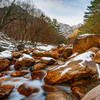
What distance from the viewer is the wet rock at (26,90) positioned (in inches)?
109

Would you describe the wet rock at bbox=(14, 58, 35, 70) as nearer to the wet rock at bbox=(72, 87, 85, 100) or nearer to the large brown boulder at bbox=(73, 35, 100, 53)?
the wet rock at bbox=(72, 87, 85, 100)

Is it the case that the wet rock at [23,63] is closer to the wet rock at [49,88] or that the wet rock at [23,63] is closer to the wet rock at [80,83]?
the wet rock at [49,88]

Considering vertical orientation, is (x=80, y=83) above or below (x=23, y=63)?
below

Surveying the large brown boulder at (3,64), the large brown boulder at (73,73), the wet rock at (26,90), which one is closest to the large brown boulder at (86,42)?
the large brown boulder at (73,73)

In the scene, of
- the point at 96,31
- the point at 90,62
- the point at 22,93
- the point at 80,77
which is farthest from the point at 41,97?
the point at 96,31

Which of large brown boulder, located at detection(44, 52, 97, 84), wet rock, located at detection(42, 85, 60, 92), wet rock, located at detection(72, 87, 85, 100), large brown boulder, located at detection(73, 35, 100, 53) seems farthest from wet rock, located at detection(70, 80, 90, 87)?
large brown boulder, located at detection(73, 35, 100, 53)

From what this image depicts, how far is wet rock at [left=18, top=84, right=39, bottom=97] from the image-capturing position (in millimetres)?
2773

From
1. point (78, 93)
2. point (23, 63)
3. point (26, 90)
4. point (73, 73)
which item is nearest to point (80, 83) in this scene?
point (73, 73)

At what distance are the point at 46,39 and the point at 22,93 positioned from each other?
89.4 ft

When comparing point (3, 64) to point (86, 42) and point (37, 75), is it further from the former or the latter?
point (86, 42)

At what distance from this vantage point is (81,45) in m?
6.07

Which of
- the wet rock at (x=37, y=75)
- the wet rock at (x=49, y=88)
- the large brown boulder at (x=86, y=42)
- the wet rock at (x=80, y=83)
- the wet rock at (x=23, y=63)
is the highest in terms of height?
the large brown boulder at (x=86, y=42)

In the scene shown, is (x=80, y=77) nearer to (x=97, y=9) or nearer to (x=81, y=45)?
(x=81, y=45)

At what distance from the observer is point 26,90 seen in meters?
2.91
